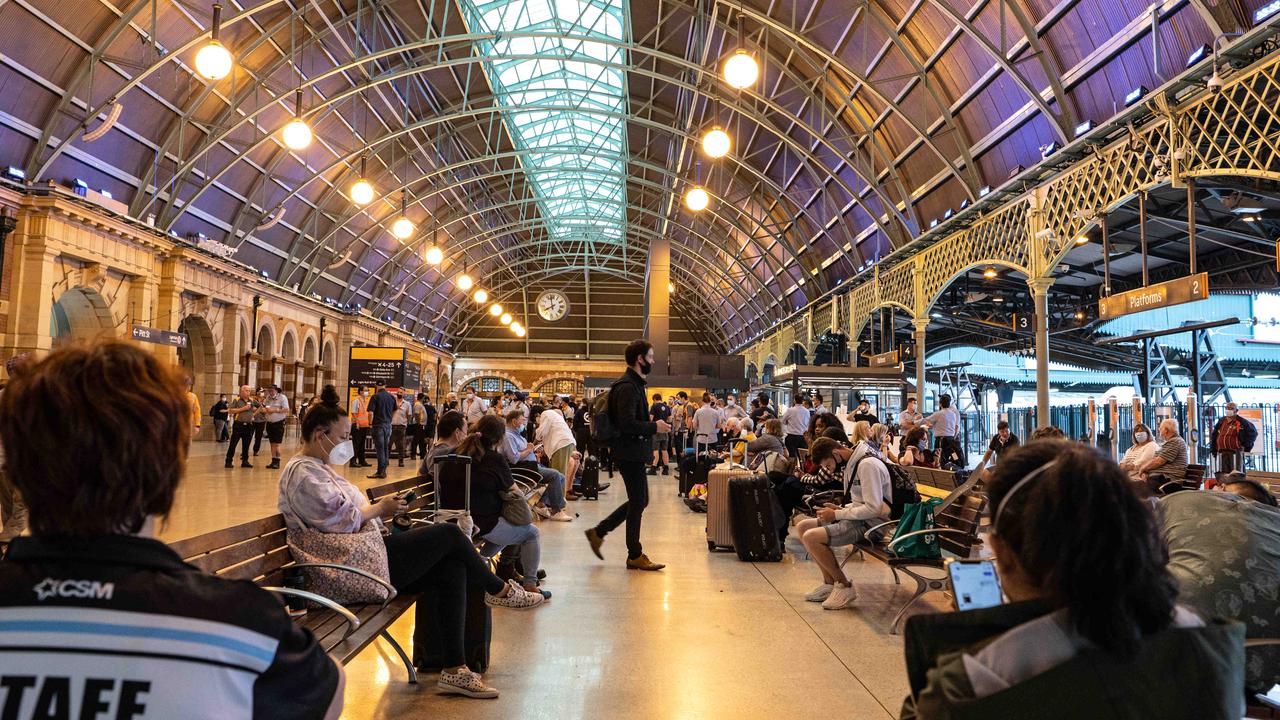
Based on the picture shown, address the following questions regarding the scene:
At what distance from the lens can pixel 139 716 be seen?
46.2 inches

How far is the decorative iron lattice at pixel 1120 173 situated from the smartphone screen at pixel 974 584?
837cm

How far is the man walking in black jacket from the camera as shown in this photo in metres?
6.91

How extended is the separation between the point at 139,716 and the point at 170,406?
46cm

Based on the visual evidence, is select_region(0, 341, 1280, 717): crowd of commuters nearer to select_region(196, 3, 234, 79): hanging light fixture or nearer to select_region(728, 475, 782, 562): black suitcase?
select_region(728, 475, 782, 562): black suitcase

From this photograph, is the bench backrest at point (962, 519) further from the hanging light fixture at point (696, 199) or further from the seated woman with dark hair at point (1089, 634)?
the hanging light fixture at point (696, 199)

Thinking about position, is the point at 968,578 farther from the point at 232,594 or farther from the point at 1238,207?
the point at 1238,207

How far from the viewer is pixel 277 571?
3.71 m

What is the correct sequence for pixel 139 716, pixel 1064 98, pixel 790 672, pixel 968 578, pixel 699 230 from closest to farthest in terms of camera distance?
1. pixel 139 716
2. pixel 968 578
3. pixel 790 672
4. pixel 1064 98
5. pixel 699 230

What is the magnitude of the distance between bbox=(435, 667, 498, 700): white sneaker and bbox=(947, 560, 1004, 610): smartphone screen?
8.92ft

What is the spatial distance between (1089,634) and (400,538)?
3.26 meters

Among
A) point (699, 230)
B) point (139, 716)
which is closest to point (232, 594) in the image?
point (139, 716)

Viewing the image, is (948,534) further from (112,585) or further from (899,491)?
(112,585)

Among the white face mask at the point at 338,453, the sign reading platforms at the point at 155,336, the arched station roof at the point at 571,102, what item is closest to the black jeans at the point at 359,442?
the sign reading platforms at the point at 155,336

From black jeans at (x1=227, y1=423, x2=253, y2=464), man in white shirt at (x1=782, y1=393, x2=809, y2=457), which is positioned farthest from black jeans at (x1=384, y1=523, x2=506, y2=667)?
black jeans at (x1=227, y1=423, x2=253, y2=464)
